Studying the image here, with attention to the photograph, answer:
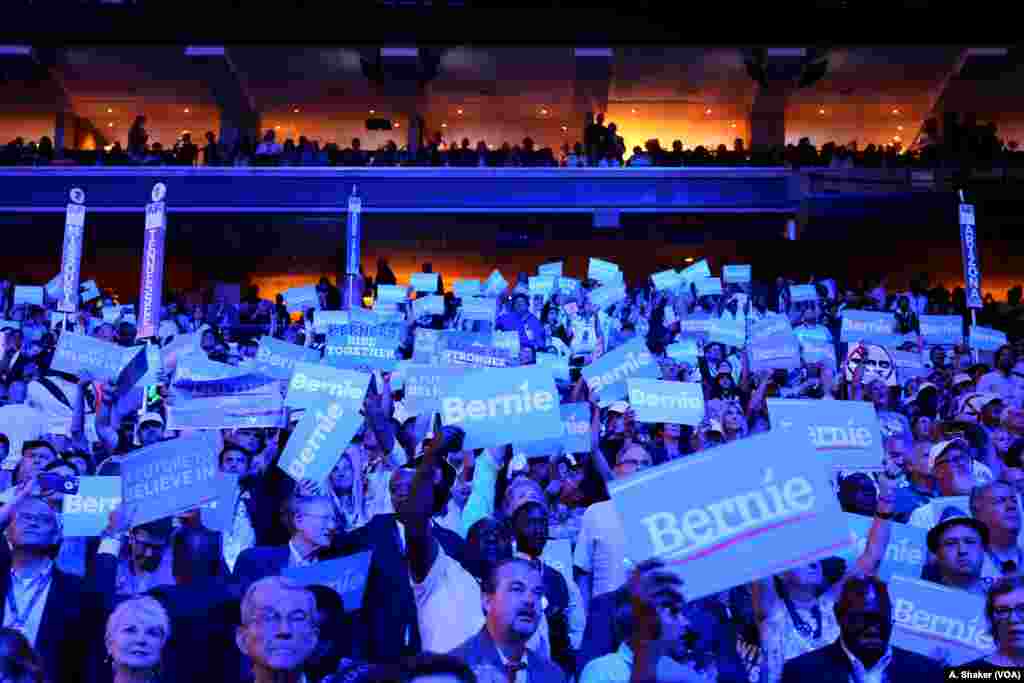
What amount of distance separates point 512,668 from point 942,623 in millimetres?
1726

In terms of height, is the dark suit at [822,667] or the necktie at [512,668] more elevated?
the dark suit at [822,667]

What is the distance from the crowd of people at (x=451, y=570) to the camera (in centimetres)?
392

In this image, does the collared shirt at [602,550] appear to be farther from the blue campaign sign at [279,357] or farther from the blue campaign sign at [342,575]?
the blue campaign sign at [279,357]

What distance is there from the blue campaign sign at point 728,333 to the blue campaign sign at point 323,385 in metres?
5.84

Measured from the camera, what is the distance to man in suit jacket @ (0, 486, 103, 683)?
457 centimetres

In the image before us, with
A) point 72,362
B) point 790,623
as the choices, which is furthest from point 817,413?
point 72,362

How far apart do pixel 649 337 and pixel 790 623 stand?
37.0 feet

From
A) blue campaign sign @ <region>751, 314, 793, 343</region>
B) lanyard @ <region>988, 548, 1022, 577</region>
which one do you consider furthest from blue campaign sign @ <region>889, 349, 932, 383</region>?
lanyard @ <region>988, 548, 1022, 577</region>

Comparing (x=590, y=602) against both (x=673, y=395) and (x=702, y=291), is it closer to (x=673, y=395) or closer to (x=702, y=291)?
(x=673, y=395)

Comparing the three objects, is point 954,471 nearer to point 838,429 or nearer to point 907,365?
point 838,429

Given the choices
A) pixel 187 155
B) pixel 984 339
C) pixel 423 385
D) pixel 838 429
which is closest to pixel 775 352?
pixel 984 339

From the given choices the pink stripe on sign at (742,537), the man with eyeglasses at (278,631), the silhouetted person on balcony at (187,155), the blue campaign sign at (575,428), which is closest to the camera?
the pink stripe on sign at (742,537)

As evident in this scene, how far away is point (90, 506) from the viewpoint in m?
5.77

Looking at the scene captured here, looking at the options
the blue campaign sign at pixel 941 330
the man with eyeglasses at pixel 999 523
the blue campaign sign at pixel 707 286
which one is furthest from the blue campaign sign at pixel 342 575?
the blue campaign sign at pixel 707 286
